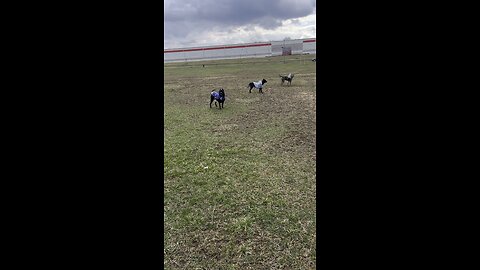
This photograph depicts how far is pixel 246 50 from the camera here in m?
38.8

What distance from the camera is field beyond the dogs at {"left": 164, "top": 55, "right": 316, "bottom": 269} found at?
87.4 inches

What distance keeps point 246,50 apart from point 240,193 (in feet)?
123

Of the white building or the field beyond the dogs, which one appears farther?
the white building

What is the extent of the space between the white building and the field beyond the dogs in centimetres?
3346

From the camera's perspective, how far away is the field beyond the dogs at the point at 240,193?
222 cm

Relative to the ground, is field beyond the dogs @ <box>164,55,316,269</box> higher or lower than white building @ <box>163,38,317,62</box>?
lower

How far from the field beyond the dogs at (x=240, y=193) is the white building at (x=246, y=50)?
33460 mm

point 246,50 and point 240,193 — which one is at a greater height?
point 246,50
